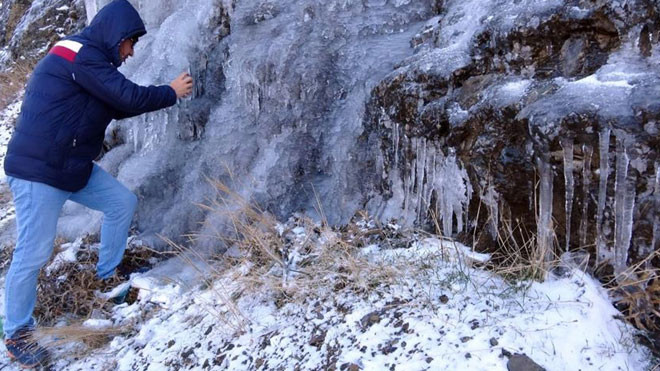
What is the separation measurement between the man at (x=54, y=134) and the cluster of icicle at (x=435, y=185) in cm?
165

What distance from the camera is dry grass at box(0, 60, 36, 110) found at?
8242 millimetres

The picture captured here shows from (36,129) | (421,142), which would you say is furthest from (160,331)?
(421,142)

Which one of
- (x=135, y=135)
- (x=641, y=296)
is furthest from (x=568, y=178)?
(x=135, y=135)

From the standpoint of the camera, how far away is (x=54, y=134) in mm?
3188

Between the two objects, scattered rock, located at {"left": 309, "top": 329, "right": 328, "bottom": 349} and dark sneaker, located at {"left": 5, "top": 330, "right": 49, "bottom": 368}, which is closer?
scattered rock, located at {"left": 309, "top": 329, "right": 328, "bottom": 349}

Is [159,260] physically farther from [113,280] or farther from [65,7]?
[65,7]

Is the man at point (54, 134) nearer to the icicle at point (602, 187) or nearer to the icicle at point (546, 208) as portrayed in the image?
the icicle at point (546, 208)

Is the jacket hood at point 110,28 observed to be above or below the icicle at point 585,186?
above

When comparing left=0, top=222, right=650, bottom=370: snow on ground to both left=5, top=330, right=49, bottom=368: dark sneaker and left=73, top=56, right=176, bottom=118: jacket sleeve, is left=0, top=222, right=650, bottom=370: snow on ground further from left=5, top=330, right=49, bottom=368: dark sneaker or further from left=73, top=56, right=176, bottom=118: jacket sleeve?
left=73, top=56, right=176, bottom=118: jacket sleeve

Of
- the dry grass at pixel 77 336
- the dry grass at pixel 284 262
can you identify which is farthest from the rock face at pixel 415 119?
the dry grass at pixel 77 336

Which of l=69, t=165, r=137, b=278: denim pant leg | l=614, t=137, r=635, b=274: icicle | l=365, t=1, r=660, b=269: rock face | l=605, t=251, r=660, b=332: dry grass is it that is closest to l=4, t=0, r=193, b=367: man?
l=69, t=165, r=137, b=278: denim pant leg

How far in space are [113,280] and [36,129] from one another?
1255 mm

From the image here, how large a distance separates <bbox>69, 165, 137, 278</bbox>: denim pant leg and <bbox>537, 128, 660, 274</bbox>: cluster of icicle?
2.49 meters

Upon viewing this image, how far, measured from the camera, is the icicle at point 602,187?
2510 millimetres
